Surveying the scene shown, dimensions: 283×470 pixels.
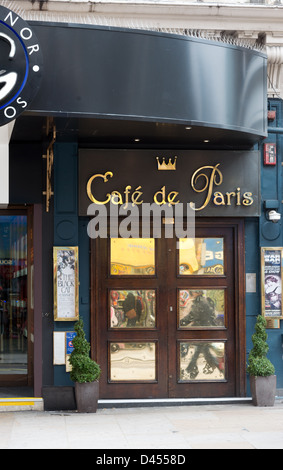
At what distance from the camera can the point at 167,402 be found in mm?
11414

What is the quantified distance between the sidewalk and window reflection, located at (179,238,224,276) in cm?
203

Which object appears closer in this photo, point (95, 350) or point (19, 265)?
point (95, 350)

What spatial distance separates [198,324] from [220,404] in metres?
1.23

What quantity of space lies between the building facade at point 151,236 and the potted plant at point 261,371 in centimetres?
44

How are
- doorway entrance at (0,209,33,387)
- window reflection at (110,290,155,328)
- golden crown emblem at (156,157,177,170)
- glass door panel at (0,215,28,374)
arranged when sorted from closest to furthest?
golden crown emblem at (156,157,177,170)
window reflection at (110,290,155,328)
doorway entrance at (0,209,33,387)
glass door panel at (0,215,28,374)

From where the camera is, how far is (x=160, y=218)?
455 inches

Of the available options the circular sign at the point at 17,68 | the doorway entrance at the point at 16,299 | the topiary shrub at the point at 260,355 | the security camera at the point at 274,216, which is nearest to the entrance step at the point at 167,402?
the topiary shrub at the point at 260,355

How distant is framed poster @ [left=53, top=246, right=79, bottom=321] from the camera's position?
1114 cm

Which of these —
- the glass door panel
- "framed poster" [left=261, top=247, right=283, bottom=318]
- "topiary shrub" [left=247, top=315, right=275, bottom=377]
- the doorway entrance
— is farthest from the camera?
the glass door panel

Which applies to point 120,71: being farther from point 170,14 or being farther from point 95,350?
point 95,350

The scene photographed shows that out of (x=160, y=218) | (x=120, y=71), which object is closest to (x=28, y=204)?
(x=160, y=218)

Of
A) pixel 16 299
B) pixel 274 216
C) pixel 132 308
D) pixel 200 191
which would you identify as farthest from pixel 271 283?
pixel 16 299

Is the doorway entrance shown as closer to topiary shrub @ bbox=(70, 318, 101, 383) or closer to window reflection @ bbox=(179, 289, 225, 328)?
topiary shrub @ bbox=(70, 318, 101, 383)

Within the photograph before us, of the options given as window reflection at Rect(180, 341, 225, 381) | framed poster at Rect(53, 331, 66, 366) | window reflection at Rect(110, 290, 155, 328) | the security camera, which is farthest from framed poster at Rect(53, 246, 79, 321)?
the security camera
